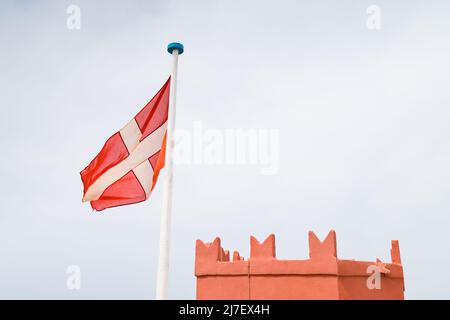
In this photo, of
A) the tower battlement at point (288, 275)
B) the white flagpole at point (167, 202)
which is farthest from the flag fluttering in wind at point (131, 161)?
the tower battlement at point (288, 275)

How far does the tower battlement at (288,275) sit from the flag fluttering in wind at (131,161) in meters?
4.80

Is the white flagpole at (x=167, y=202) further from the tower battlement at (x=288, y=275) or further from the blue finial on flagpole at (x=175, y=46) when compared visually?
the tower battlement at (x=288, y=275)

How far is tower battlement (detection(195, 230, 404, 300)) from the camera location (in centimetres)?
1262

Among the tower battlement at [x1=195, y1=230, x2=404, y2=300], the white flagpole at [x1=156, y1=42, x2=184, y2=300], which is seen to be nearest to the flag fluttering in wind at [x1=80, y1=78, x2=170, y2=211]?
the white flagpole at [x1=156, y1=42, x2=184, y2=300]

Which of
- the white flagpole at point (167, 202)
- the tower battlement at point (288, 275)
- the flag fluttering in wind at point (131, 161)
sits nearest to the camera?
the white flagpole at point (167, 202)

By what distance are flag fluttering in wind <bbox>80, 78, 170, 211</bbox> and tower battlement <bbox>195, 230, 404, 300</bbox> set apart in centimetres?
480

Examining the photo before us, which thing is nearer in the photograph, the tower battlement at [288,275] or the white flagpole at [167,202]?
the white flagpole at [167,202]

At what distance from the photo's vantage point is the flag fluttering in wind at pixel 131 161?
9473 millimetres

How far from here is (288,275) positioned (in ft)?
42.0

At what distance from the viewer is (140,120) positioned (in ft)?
32.5

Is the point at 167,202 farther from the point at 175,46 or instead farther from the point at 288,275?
the point at 288,275

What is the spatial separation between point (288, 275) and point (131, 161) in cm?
570
